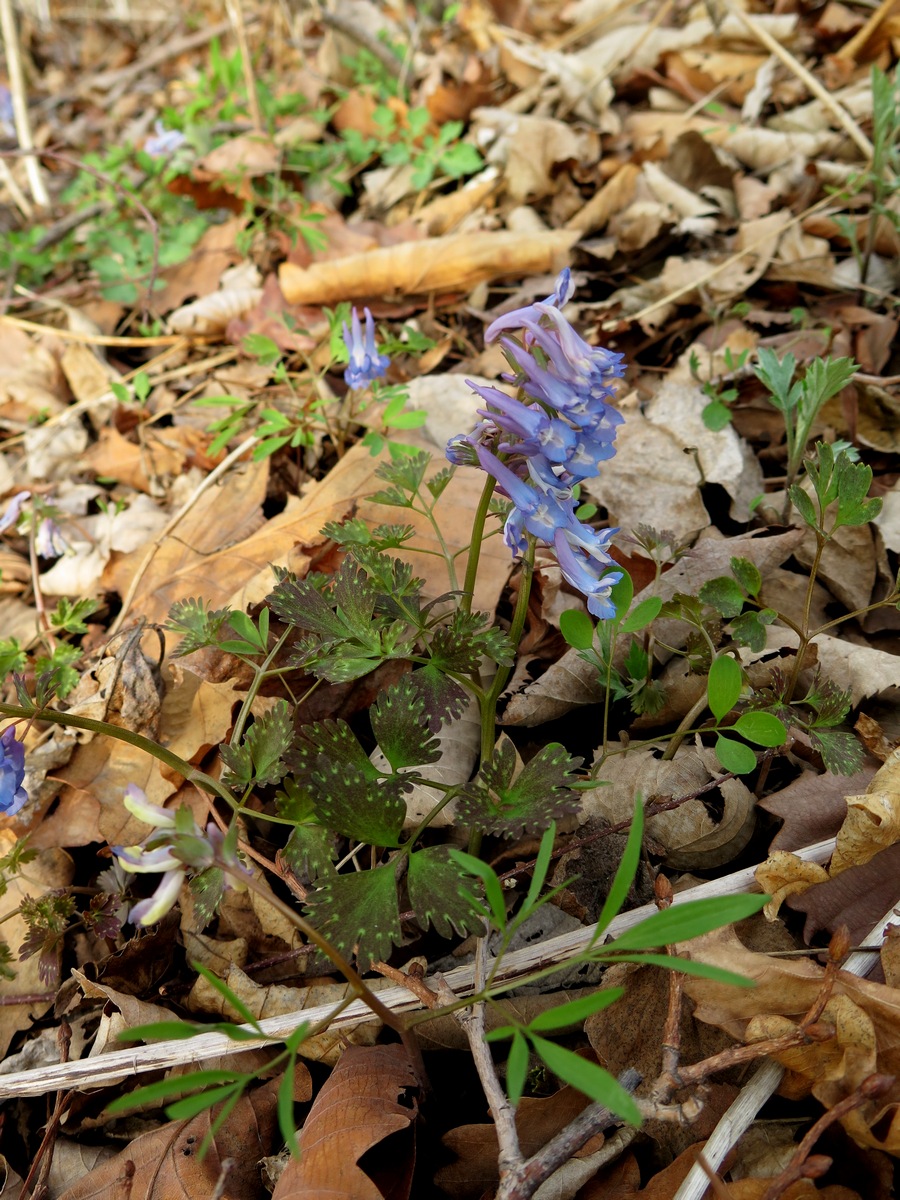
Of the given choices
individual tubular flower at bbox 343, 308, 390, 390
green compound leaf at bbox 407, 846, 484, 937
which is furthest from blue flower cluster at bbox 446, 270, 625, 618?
individual tubular flower at bbox 343, 308, 390, 390

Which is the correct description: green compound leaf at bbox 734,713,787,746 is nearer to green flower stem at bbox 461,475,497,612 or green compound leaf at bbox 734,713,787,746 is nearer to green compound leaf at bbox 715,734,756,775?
green compound leaf at bbox 715,734,756,775

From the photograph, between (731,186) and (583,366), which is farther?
(731,186)

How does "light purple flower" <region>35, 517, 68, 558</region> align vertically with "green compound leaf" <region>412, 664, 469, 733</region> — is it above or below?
below

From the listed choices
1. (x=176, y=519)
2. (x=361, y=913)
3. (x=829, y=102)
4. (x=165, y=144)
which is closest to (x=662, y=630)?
(x=361, y=913)

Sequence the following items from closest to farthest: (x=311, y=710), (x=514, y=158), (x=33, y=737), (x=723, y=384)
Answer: (x=311, y=710) → (x=33, y=737) → (x=723, y=384) → (x=514, y=158)

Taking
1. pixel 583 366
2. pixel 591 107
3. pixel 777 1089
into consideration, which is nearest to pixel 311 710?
pixel 583 366

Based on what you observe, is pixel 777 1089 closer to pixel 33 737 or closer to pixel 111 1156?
pixel 111 1156
